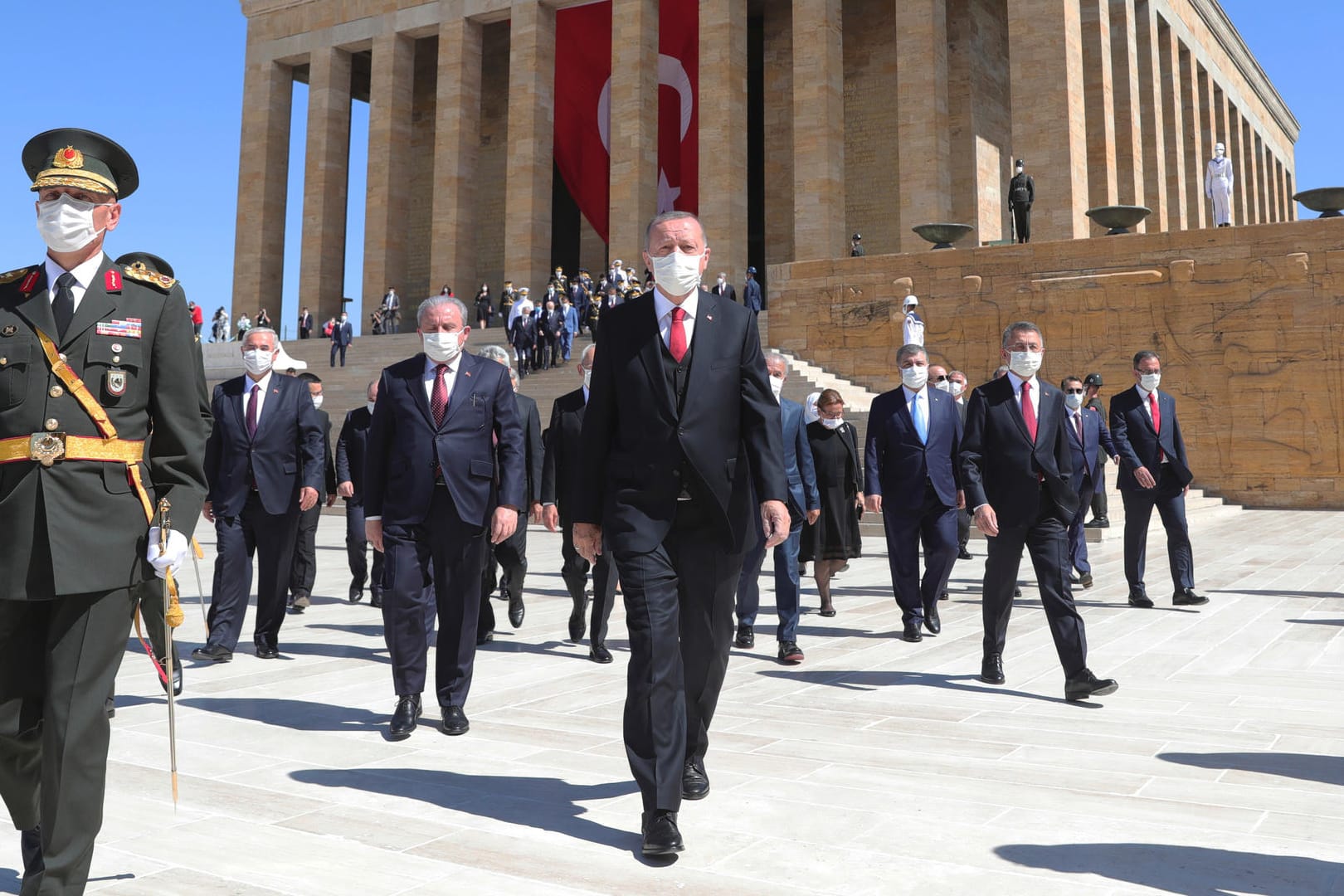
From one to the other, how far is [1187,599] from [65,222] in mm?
8219

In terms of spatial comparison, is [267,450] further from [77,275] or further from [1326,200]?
[1326,200]

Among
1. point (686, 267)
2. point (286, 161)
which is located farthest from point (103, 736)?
point (286, 161)

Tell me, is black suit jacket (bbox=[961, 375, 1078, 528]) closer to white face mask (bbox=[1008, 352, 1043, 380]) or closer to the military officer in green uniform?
white face mask (bbox=[1008, 352, 1043, 380])

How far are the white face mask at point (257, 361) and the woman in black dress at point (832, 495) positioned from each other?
368 centimetres

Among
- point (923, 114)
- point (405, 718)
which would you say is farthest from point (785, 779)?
point (923, 114)

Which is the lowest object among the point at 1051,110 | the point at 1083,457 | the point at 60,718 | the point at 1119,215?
the point at 60,718

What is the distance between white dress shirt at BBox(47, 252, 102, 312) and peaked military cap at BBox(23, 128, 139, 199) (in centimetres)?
19

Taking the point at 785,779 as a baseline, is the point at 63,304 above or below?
above

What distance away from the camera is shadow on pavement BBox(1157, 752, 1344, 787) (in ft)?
13.1

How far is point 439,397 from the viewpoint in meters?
5.14

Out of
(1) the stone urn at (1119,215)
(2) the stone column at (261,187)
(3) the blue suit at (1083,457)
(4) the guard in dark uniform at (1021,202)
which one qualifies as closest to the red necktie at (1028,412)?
(3) the blue suit at (1083,457)

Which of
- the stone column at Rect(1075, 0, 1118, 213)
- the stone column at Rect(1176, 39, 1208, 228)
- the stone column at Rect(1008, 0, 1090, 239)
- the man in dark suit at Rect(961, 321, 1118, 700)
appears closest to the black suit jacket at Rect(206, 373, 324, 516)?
the man in dark suit at Rect(961, 321, 1118, 700)

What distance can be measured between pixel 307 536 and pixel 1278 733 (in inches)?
282

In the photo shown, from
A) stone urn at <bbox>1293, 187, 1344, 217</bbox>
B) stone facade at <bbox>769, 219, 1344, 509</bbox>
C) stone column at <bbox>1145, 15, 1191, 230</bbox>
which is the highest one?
stone column at <bbox>1145, 15, 1191, 230</bbox>
